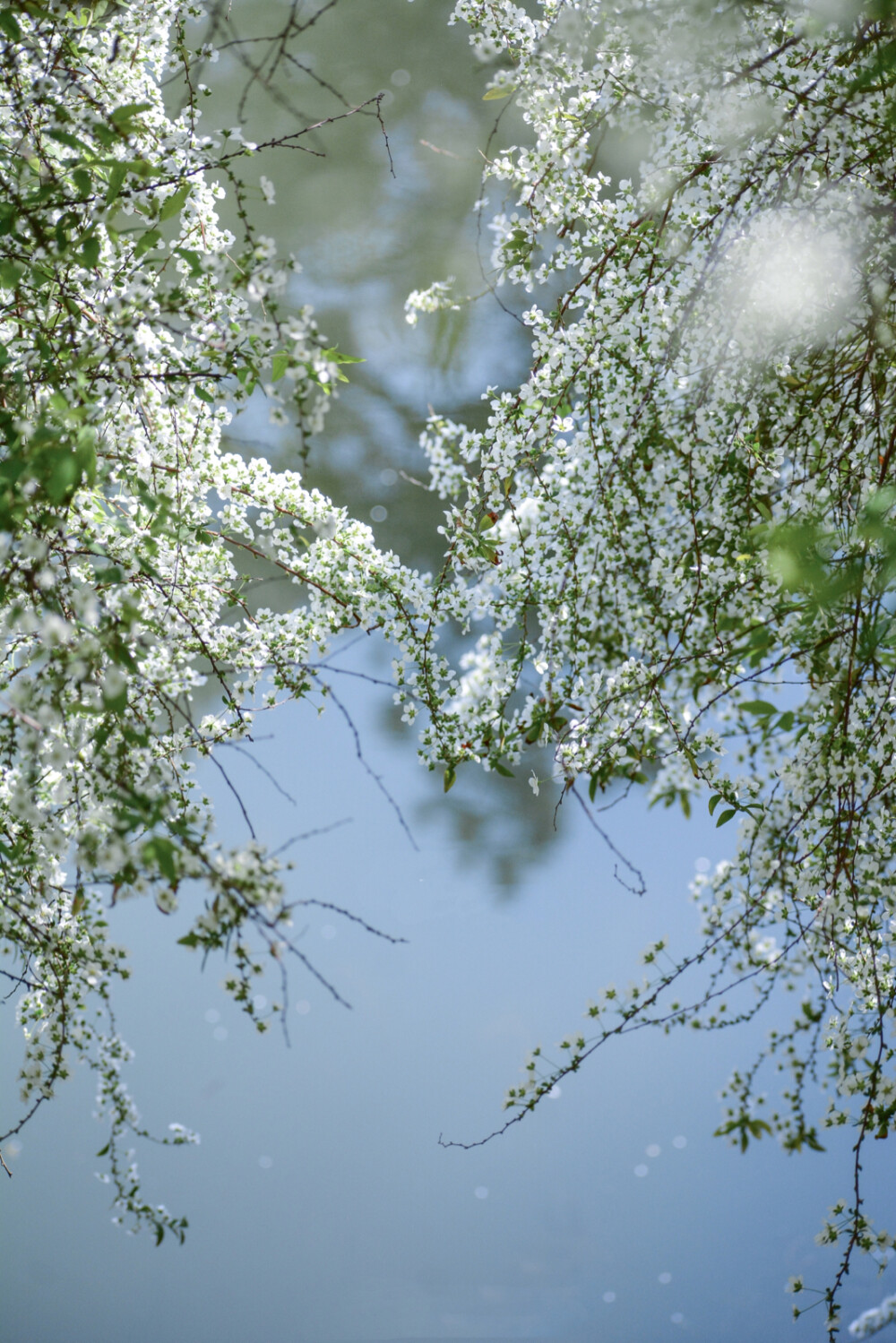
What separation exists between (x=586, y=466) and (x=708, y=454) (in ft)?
0.56

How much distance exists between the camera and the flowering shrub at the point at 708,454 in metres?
1.12

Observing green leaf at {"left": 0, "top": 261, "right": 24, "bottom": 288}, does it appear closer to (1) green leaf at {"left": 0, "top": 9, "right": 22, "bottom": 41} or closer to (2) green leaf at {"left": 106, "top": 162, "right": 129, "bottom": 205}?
(2) green leaf at {"left": 106, "top": 162, "right": 129, "bottom": 205}

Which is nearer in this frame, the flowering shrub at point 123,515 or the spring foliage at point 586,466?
the flowering shrub at point 123,515

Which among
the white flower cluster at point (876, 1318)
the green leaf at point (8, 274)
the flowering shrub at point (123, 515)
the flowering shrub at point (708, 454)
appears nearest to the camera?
the flowering shrub at point (123, 515)

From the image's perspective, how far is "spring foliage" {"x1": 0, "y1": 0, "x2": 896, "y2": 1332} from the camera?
3.33 feet

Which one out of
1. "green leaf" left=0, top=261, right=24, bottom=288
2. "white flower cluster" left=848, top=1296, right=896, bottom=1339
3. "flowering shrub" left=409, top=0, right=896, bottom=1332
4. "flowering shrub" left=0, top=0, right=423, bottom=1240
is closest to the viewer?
"flowering shrub" left=0, top=0, right=423, bottom=1240

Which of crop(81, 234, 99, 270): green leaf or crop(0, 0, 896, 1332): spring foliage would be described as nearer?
crop(81, 234, 99, 270): green leaf

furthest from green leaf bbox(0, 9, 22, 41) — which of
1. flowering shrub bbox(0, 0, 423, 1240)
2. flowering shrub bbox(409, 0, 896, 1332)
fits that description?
flowering shrub bbox(409, 0, 896, 1332)

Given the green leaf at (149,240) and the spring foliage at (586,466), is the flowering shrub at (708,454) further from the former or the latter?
the green leaf at (149,240)

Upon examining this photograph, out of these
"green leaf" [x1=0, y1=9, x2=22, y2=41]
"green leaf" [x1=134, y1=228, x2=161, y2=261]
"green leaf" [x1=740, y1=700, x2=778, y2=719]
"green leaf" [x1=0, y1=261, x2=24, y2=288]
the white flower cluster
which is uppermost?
"green leaf" [x1=0, y1=9, x2=22, y2=41]

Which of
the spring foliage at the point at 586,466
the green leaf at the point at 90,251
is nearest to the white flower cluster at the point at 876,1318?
the spring foliage at the point at 586,466

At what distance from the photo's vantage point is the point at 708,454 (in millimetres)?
1307

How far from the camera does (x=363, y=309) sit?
255 cm

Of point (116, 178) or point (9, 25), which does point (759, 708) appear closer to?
point (116, 178)
